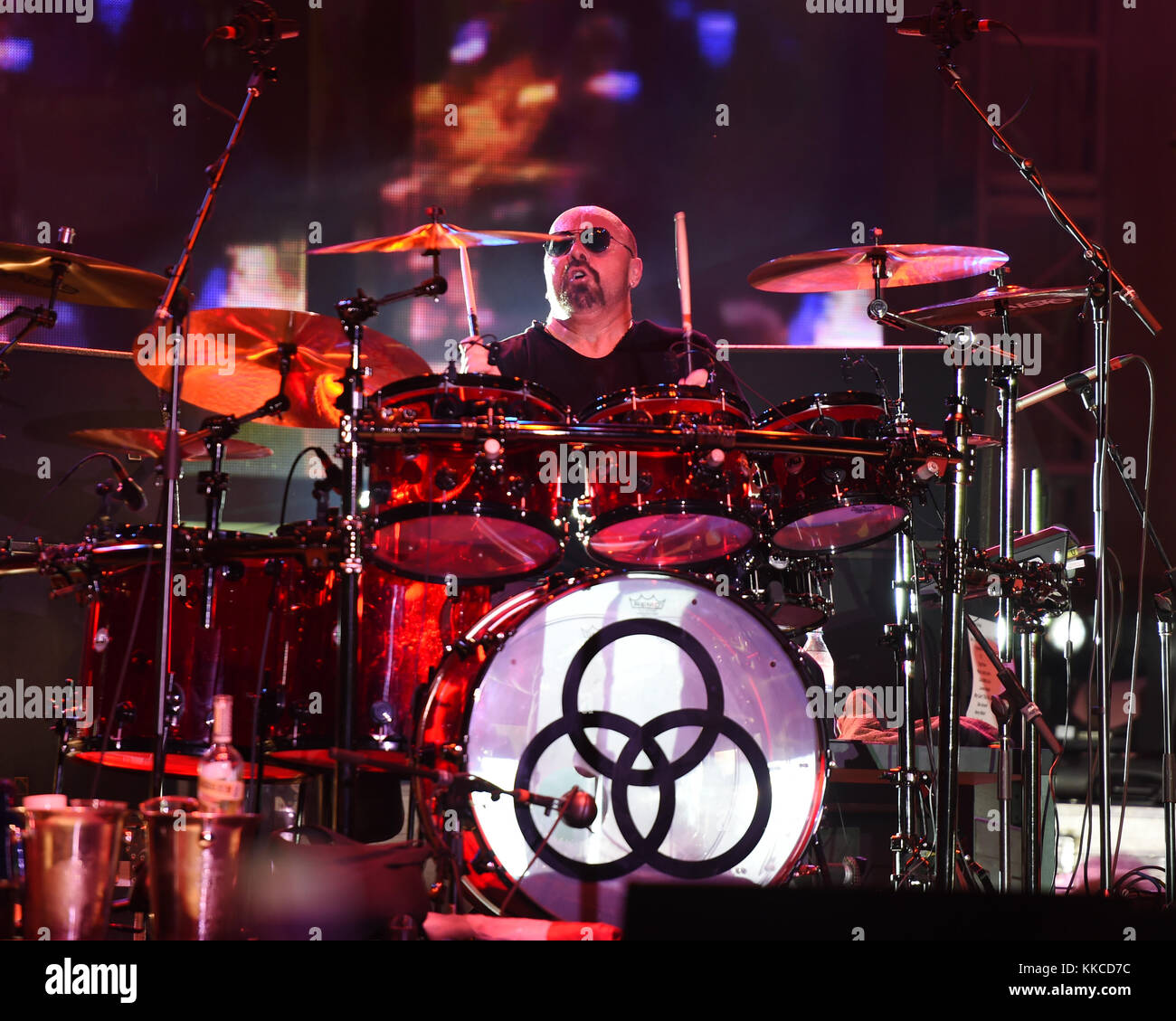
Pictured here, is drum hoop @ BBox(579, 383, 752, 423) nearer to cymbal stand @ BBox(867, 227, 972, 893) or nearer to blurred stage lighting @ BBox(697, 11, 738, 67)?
cymbal stand @ BBox(867, 227, 972, 893)

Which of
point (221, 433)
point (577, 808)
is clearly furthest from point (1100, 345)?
point (221, 433)

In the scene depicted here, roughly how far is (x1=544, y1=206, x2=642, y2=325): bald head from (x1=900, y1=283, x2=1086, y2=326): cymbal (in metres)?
1.44

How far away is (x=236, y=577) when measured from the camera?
325 cm

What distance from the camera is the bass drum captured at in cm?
285

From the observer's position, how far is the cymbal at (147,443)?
13.6 feet

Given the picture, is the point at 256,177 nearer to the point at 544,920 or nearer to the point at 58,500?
the point at 58,500

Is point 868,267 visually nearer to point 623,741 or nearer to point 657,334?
point 657,334

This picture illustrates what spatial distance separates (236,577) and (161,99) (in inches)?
112

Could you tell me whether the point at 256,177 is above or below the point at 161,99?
below

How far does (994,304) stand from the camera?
3559 millimetres

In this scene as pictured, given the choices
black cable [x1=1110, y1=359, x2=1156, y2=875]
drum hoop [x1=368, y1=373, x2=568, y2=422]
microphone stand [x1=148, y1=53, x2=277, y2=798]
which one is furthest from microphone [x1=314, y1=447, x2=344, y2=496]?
black cable [x1=1110, y1=359, x2=1156, y2=875]

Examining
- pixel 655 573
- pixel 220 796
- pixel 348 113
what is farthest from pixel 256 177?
pixel 220 796

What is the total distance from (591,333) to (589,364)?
0.83 feet

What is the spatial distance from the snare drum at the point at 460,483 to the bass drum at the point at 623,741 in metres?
0.21
